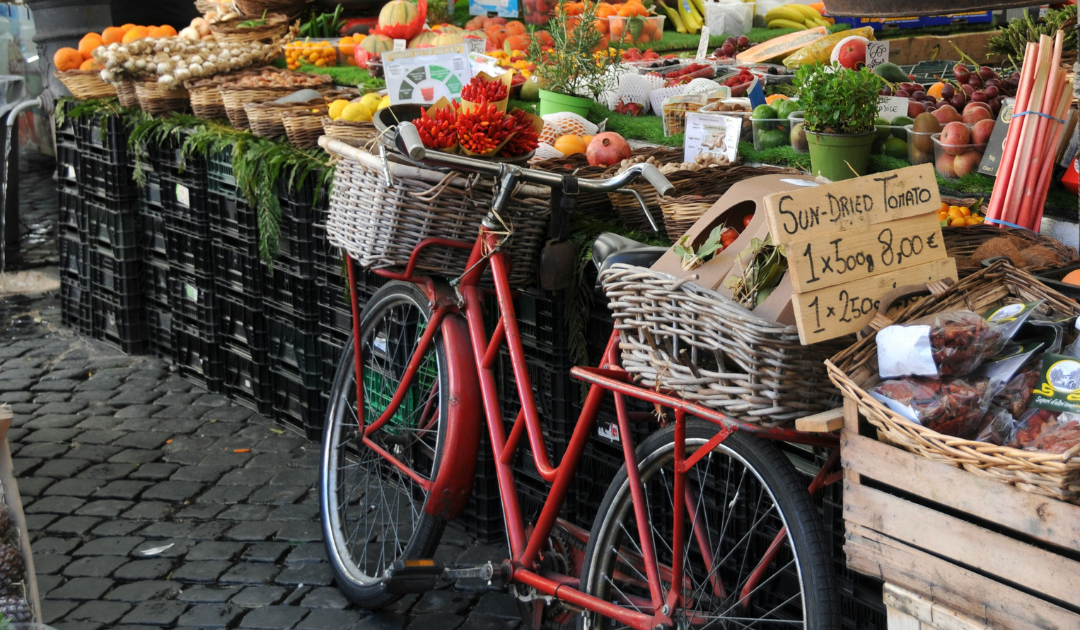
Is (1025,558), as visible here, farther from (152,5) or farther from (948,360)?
(152,5)

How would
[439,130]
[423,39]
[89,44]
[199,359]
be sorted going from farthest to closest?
[89,44], [423,39], [199,359], [439,130]

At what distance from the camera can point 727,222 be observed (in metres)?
2.48

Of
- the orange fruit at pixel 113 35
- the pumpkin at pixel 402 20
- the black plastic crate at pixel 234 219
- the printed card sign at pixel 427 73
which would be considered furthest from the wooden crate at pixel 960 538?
the orange fruit at pixel 113 35

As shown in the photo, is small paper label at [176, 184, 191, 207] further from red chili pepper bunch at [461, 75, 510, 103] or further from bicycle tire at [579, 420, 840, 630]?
bicycle tire at [579, 420, 840, 630]

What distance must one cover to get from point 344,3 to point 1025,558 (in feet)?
22.2

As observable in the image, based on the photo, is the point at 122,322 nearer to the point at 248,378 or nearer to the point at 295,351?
the point at 248,378

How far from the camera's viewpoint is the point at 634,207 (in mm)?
3410

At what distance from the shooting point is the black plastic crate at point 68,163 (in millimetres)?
6227

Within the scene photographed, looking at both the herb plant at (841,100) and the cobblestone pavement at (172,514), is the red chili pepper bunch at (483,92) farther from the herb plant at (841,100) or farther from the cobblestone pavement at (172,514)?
the cobblestone pavement at (172,514)

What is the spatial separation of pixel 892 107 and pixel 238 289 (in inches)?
127

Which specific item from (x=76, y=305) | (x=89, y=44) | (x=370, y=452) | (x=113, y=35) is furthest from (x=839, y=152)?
(x=113, y=35)

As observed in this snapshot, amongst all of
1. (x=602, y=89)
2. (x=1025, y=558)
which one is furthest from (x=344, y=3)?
(x=1025, y=558)

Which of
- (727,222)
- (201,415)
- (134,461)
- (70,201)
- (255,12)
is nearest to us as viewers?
(727,222)

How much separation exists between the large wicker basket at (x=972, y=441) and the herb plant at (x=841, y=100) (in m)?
1.15
